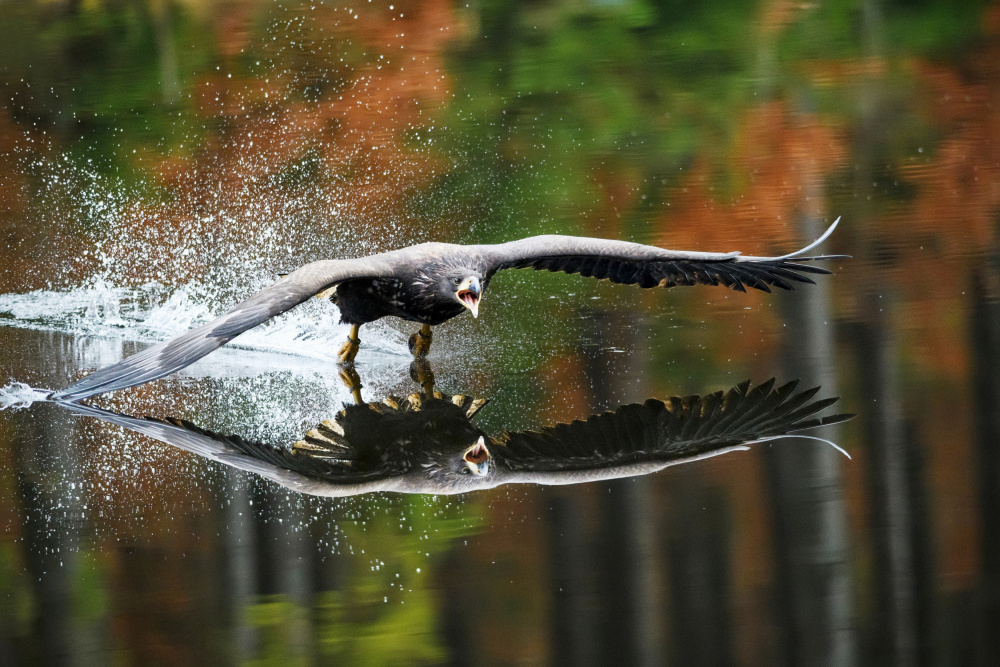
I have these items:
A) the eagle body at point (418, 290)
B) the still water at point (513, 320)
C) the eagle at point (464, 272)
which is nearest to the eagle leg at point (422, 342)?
the eagle at point (464, 272)

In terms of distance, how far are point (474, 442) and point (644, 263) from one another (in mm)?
1741

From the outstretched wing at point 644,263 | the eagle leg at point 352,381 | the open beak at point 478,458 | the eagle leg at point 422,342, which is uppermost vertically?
the outstretched wing at point 644,263

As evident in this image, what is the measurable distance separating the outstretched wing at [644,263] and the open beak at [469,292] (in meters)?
0.40

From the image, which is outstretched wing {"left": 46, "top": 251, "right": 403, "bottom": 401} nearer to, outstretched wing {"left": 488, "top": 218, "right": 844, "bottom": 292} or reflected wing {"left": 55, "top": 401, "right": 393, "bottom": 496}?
reflected wing {"left": 55, "top": 401, "right": 393, "bottom": 496}

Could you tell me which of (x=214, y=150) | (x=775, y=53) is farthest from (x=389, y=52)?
(x=775, y=53)

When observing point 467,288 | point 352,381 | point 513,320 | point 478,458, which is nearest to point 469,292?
point 467,288

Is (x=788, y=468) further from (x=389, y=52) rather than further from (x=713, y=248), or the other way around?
(x=389, y=52)

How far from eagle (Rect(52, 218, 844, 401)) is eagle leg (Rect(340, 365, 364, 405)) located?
0.60 feet

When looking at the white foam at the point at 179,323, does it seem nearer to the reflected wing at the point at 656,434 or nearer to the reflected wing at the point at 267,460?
the reflected wing at the point at 267,460

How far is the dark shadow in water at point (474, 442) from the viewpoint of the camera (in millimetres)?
4668

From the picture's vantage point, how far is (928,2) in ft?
45.6

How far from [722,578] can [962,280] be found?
375 centimetres

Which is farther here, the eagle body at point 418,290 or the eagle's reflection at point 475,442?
the eagle body at point 418,290

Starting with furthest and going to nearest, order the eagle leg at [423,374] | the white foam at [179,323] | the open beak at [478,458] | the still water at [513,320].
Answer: the white foam at [179,323] < the eagle leg at [423,374] < the open beak at [478,458] < the still water at [513,320]
